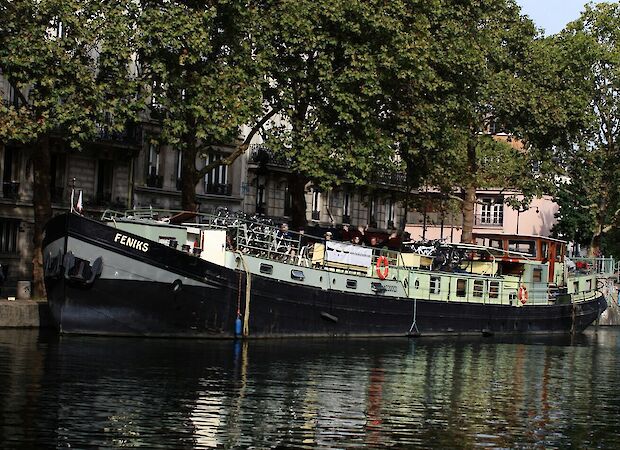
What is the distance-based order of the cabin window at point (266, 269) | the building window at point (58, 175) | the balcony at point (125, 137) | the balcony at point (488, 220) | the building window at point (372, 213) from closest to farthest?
the cabin window at point (266, 269) → the building window at point (58, 175) → the balcony at point (125, 137) → the building window at point (372, 213) → the balcony at point (488, 220)

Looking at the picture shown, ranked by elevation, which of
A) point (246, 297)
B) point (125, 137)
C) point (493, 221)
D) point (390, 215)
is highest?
point (125, 137)

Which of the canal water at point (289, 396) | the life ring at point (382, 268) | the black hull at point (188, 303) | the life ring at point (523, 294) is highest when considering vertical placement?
the life ring at point (382, 268)

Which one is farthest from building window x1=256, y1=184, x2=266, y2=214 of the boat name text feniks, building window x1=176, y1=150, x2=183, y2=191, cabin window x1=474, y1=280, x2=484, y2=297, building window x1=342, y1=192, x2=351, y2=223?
the boat name text feniks

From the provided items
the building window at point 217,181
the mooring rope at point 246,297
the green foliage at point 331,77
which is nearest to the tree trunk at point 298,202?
the green foliage at point 331,77

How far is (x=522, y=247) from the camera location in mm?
73125

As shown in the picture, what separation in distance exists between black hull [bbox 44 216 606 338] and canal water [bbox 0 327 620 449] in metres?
0.80

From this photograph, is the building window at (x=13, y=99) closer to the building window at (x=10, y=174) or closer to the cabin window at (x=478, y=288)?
the building window at (x=10, y=174)

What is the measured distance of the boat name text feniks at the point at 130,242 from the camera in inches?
1815

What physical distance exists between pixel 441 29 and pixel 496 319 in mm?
15207

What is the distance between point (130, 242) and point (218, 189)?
120 feet

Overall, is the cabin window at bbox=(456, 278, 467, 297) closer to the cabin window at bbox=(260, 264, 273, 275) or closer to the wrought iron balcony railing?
the cabin window at bbox=(260, 264, 273, 275)

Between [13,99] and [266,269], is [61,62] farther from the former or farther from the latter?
[13,99]

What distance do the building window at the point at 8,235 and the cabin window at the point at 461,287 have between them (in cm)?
2326

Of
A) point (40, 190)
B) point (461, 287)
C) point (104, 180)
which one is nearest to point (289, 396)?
point (40, 190)
